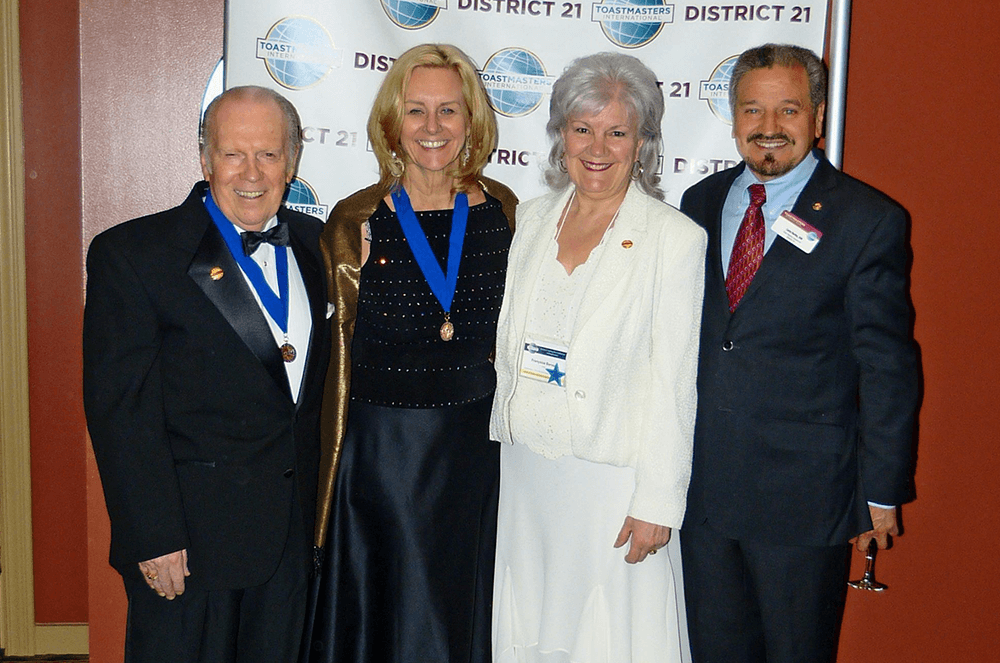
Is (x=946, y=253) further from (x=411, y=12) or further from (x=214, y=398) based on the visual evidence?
(x=214, y=398)

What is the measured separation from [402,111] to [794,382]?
1.37 metres

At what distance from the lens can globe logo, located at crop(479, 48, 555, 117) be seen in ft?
10.2

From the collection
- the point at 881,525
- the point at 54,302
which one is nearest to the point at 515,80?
the point at 881,525

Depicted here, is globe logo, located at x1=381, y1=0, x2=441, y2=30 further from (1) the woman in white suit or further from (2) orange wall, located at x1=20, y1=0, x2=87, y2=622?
(2) orange wall, located at x1=20, y1=0, x2=87, y2=622

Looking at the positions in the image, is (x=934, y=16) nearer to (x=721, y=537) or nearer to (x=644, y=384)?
(x=644, y=384)

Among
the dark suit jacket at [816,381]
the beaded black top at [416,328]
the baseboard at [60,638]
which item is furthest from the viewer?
the baseboard at [60,638]

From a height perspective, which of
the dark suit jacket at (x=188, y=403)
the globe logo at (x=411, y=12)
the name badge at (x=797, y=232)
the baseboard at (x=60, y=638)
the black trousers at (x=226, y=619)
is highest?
the globe logo at (x=411, y=12)

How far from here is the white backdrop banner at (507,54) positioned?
2.97 m

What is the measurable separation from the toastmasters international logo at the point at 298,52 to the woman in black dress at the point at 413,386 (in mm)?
601

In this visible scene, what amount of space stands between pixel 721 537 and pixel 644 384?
491 mm

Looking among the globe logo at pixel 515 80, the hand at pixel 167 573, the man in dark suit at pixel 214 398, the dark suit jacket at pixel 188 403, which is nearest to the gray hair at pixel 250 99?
the man in dark suit at pixel 214 398

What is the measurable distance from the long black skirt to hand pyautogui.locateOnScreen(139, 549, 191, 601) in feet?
1.83

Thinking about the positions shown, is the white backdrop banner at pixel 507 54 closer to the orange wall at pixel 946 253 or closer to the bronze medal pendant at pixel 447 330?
the orange wall at pixel 946 253

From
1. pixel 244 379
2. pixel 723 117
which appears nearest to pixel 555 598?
pixel 244 379
